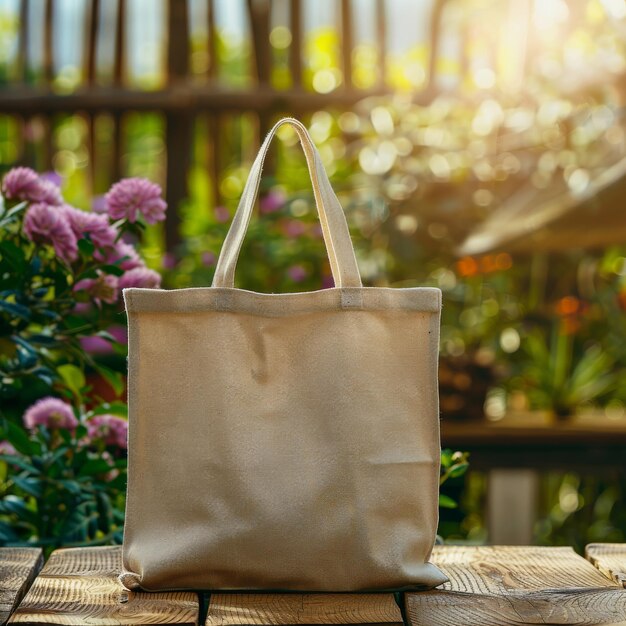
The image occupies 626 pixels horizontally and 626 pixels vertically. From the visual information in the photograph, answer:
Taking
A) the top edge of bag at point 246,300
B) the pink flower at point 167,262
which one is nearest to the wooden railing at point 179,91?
the pink flower at point 167,262

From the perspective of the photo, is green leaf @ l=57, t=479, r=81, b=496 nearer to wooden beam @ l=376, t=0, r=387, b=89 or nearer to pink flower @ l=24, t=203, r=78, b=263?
pink flower @ l=24, t=203, r=78, b=263

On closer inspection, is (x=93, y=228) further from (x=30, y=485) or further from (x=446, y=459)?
(x=446, y=459)

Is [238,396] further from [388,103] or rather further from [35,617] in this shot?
[388,103]

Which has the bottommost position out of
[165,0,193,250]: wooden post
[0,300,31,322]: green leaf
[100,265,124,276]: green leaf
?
[0,300,31,322]: green leaf

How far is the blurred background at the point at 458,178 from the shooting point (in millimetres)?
2826

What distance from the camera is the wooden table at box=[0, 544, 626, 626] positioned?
3.08 feet

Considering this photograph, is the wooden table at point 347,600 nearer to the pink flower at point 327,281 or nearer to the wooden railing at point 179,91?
the pink flower at point 327,281

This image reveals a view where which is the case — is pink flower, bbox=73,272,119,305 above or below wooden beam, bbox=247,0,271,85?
below

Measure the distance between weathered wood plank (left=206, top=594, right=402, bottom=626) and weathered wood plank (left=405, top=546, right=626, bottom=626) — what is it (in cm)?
3

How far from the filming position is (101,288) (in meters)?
1.42

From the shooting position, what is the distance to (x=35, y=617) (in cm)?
92

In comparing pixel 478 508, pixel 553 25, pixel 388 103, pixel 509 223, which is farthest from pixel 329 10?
pixel 478 508

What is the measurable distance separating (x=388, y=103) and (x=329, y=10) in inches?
22.2

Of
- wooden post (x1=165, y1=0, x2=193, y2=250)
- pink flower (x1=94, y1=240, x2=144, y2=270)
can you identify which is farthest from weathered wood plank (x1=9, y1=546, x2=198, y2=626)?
wooden post (x1=165, y1=0, x2=193, y2=250)
